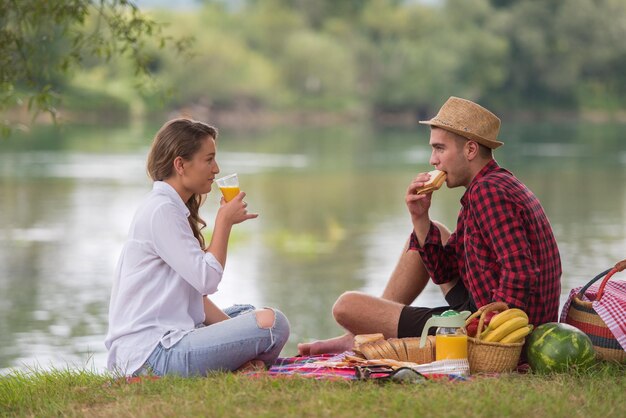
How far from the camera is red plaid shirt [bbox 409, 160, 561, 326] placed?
4301mm

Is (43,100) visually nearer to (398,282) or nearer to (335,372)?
(398,282)

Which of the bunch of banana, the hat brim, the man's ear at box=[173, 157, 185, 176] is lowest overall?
the bunch of banana

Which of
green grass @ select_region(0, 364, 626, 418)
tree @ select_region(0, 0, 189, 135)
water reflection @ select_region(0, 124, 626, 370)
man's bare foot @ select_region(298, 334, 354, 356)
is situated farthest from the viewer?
water reflection @ select_region(0, 124, 626, 370)

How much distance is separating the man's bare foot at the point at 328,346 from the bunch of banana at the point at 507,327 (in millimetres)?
896

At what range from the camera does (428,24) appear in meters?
79.7

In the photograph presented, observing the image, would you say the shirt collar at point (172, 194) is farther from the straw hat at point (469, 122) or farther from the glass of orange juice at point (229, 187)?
the straw hat at point (469, 122)

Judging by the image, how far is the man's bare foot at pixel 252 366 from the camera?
434 cm

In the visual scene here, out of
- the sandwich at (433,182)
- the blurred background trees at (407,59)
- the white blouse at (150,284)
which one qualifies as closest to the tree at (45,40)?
the white blouse at (150,284)

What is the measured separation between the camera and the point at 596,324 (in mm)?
4547

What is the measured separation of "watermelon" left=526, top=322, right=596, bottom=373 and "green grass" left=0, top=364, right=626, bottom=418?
0.19 ft

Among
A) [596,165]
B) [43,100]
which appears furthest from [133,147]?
[43,100]

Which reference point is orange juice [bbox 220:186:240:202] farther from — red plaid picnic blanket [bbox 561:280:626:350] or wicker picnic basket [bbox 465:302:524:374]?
red plaid picnic blanket [bbox 561:280:626:350]

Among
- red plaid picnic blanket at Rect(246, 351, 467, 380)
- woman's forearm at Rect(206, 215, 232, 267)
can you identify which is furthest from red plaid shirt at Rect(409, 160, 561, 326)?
woman's forearm at Rect(206, 215, 232, 267)

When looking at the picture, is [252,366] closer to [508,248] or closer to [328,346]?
[328,346]
